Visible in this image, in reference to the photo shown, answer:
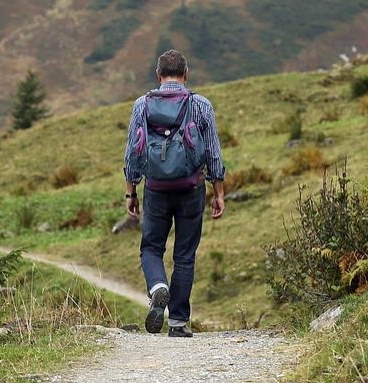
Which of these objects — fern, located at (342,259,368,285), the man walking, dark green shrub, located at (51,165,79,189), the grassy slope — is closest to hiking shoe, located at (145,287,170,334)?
the man walking

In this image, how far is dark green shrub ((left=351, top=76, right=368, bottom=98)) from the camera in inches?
1009

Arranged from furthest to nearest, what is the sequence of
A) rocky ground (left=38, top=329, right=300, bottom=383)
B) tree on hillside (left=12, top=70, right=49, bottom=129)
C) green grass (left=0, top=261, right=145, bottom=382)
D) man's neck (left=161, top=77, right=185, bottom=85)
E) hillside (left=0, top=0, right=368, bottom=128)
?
1. hillside (left=0, top=0, right=368, bottom=128)
2. tree on hillside (left=12, top=70, right=49, bottom=129)
3. man's neck (left=161, top=77, right=185, bottom=85)
4. green grass (left=0, top=261, right=145, bottom=382)
5. rocky ground (left=38, top=329, right=300, bottom=383)

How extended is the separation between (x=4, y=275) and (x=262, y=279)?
5.56 meters

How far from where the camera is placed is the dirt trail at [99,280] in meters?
13.4

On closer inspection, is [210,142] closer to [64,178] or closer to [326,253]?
[326,253]

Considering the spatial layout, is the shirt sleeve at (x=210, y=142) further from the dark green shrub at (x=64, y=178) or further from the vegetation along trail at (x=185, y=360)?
the dark green shrub at (x=64, y=178)

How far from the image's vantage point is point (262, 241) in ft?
45.2

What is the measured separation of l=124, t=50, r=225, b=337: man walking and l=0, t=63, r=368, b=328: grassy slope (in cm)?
190

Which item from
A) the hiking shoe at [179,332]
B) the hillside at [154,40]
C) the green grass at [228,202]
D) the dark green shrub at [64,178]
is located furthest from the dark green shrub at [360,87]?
the hillside at [154,40]

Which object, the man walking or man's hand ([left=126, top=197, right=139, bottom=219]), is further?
man's hand ([left=126, top=197, right=139, bottom=219])

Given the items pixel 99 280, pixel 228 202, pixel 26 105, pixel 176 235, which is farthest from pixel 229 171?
pixel 26 105

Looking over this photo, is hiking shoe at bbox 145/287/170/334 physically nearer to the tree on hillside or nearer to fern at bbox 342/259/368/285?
fern at bbox 342/259/368/285

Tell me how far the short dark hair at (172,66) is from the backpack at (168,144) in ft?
0.66

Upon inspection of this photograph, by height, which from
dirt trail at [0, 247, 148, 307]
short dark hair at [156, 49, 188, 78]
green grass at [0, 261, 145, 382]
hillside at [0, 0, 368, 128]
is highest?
short dark hair at [156, 49, 188, 78]
